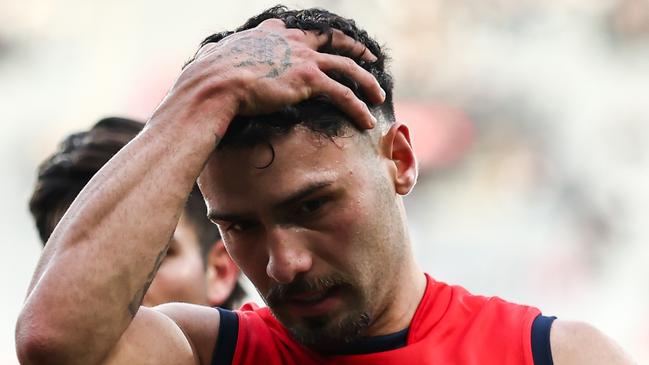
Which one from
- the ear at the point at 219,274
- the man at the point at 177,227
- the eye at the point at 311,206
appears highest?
the eye at the point at 311,206

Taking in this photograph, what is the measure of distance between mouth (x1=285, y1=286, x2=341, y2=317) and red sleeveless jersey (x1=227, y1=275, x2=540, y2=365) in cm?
21

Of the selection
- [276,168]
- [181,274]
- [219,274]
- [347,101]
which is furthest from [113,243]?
[219,274]

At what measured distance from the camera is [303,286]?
2.40 m

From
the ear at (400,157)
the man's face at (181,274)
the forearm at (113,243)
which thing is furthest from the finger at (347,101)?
the man's face at (181,274)

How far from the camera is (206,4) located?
9.89m

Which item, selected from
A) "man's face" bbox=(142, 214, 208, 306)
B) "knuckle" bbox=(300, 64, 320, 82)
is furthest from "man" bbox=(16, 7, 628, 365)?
"man's face" bbox=(142, 214, 208, 306)

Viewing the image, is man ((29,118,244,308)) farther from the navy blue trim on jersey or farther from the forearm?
the forearm

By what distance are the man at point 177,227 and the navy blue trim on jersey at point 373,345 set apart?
104 centimetres

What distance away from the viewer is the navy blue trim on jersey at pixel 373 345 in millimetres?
2605

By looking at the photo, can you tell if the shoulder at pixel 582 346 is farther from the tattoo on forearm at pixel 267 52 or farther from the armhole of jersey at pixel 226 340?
the tattoo on forearm at pixel 267 52

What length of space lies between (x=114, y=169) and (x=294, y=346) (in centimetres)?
65

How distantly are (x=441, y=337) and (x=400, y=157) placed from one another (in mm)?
453

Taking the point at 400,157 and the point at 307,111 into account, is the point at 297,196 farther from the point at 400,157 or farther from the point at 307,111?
the point at 400,157

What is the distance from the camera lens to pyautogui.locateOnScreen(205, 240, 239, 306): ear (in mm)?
3740
